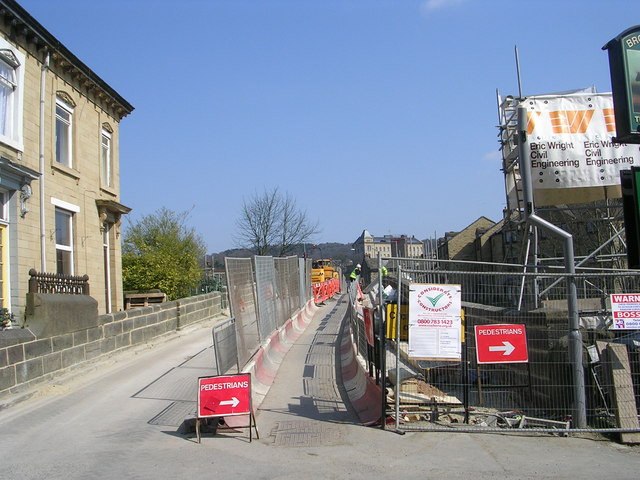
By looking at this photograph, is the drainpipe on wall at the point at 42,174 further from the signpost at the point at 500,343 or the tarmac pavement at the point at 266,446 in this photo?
the signpost at the point at 500,343

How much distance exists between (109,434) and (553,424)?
18.7 feet

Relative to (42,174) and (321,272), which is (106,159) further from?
(321,272)

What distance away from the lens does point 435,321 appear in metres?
7.49

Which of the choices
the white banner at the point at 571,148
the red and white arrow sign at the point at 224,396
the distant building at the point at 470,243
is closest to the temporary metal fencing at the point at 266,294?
the red and white arrow sign at the point at 224,396

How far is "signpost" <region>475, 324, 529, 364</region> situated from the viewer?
24.8ft

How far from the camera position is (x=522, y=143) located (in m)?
8.61

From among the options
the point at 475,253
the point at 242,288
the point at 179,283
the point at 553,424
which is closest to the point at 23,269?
the point at 242,288

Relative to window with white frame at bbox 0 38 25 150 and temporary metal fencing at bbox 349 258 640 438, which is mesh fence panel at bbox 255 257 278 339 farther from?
window with white frame at bbox 0 38 25 150

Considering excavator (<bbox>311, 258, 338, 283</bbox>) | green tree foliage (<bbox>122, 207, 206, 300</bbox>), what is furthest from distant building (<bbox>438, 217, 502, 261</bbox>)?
green tree foliage (<bbox>122, 207, 206, 300</bbox>)

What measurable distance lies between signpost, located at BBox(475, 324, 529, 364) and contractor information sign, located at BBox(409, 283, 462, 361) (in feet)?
1.14

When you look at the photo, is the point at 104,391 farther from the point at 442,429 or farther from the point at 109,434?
the point at 442,429

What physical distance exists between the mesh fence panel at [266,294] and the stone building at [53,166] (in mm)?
5355

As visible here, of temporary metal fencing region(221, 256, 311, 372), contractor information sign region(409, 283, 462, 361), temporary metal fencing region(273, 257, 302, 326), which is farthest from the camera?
temporary metal fencing region(273, 257, 302, 326)

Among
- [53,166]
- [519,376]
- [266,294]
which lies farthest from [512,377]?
[53,166]
